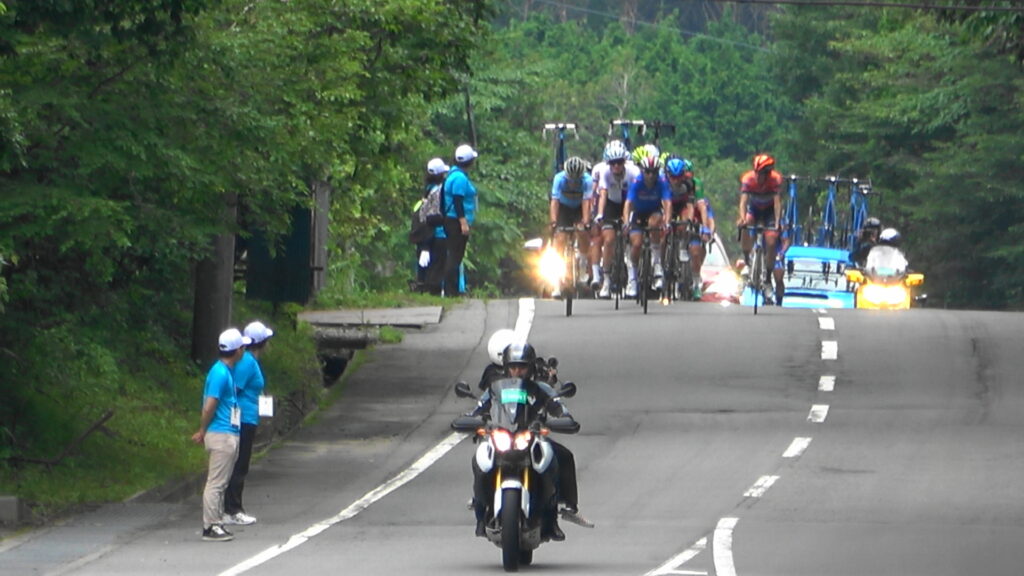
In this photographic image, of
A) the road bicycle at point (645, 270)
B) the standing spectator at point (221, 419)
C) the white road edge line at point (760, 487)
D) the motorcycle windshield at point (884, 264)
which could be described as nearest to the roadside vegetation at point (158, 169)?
the standing spectator at point (221, 419)

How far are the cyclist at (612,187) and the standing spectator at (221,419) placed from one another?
441 inches

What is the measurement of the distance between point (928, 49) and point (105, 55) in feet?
137

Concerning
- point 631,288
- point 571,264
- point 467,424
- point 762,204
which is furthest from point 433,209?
point 467,424

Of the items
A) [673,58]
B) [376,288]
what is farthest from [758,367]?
[673,58]

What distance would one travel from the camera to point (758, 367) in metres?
25.3

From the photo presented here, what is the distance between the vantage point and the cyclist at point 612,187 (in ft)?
89.0

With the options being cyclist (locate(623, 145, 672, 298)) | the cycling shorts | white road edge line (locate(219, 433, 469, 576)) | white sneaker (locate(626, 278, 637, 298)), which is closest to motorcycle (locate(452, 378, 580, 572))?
white road edge line (locate(219, 433, 469, 576))

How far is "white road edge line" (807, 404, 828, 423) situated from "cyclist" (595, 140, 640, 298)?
5.06 metres

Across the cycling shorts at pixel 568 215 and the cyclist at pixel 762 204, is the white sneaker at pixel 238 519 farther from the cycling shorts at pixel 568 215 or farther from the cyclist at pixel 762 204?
the cyclist at pixel 762 204

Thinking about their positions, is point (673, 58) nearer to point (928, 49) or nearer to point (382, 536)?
point (928, 49)

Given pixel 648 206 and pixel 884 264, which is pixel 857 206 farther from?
pixel 648 206

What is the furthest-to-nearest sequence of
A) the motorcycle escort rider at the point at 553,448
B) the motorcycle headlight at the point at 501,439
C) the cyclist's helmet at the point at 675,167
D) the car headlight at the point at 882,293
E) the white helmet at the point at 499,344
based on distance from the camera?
the car headlight at the point at 882,293 < the cyclist's helmet at the point at 675,167 < the white helmet at the point at 499,344 < the motorcycle escort rider at the point at 553,448 < the motorcycle headlight at the point at 501,439

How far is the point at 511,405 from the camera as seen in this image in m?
14.5

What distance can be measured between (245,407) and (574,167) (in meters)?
11.4
